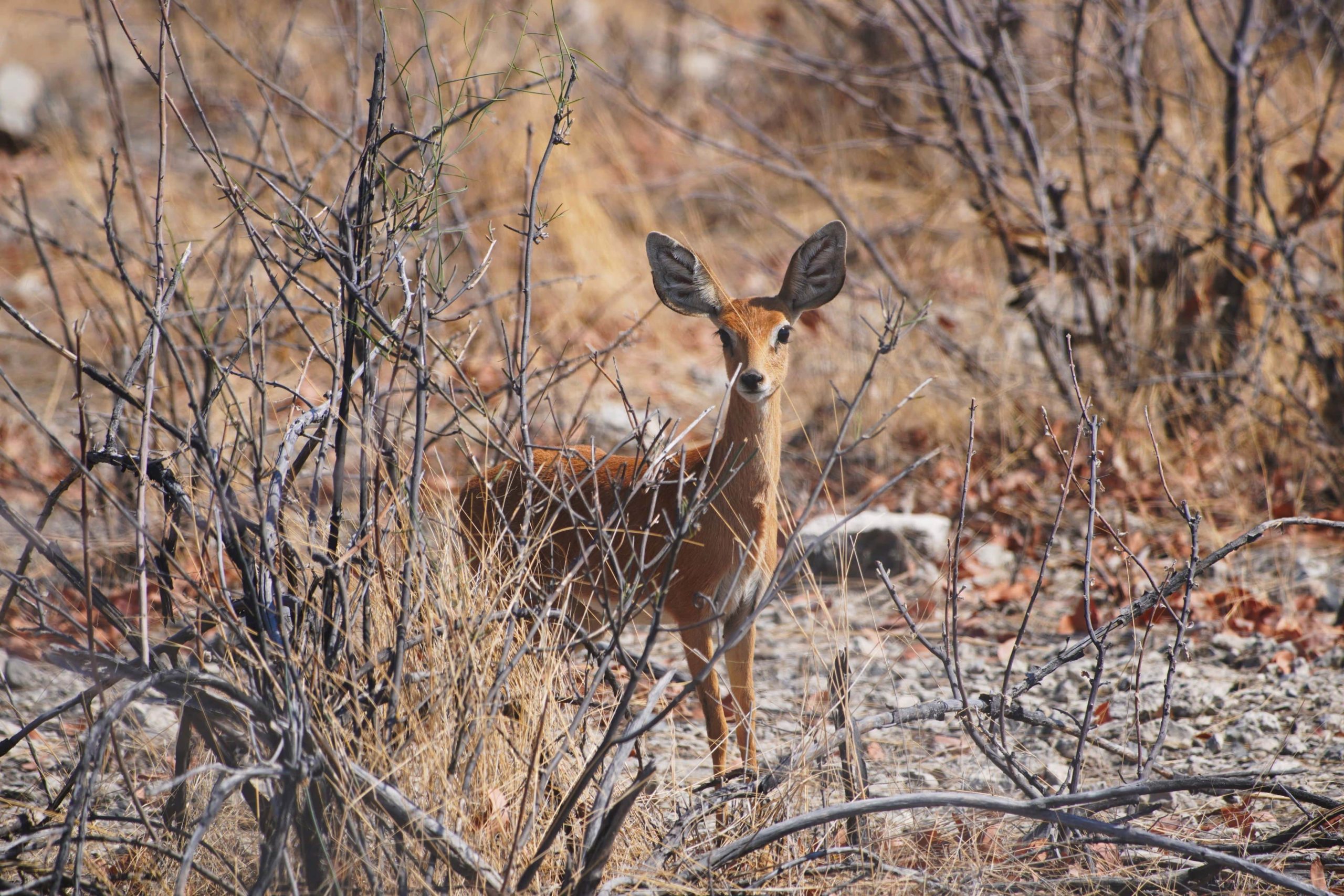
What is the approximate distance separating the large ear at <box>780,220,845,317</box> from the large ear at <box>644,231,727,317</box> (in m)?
0.23

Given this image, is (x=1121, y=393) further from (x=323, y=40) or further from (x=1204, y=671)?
(x=323, y=40)

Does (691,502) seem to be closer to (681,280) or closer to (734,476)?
(734,476)

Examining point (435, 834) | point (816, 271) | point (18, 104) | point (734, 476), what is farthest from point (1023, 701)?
point (18, 104)

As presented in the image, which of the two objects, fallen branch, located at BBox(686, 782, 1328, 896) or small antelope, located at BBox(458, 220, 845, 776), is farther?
small antelope, located at BBox(458, 220, 845, 776)

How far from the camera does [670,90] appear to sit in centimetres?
1317

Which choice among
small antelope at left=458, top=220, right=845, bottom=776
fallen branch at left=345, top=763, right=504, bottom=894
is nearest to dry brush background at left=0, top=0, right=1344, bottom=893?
fallen branch at left=345, top=763, right=504, bottom=894

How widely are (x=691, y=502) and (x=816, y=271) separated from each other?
130cm

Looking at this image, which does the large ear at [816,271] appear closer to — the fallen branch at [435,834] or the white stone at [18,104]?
the fallen branch at [435,834]

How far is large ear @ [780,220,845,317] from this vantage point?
3572 millimetres

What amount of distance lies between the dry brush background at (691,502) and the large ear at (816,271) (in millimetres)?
426

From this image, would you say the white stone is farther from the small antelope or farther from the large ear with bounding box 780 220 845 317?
the large ear with bounding box 780 220 845 317

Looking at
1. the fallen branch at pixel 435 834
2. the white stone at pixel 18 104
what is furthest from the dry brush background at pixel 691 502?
the white stone at pixel 18 104

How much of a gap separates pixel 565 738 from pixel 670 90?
11.6 m

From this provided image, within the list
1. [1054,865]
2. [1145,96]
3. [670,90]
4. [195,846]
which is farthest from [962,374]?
[670,90]
